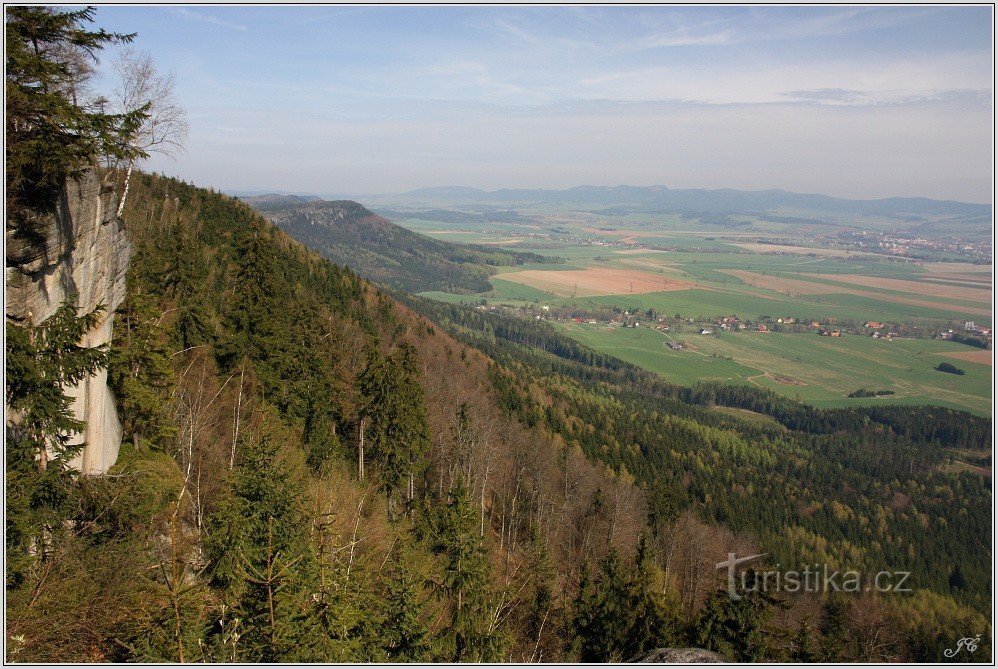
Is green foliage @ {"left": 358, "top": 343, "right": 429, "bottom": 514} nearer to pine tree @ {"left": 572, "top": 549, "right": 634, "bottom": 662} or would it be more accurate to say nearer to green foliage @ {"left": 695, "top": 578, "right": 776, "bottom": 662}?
pine tree @ {"left": 572, "top": 549, "right": 634, "bottom": 662}

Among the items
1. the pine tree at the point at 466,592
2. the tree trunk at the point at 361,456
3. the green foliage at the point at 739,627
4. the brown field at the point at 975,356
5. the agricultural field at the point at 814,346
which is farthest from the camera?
the brown field at the point at 975,356

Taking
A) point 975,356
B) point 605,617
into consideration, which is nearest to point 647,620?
point 605,617

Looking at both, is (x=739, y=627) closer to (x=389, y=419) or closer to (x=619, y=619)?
(x=619, y=619)

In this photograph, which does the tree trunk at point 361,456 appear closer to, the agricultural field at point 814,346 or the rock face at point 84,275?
the rock face at point 84,275

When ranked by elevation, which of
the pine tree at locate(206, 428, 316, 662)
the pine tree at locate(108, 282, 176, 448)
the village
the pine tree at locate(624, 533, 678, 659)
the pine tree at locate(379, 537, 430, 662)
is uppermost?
the pine tree at locate(108, 282, 176, 448)

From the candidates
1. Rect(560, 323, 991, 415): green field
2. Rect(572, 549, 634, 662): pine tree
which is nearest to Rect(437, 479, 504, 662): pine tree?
Rect(572, 549, 634, 662): pine tree
